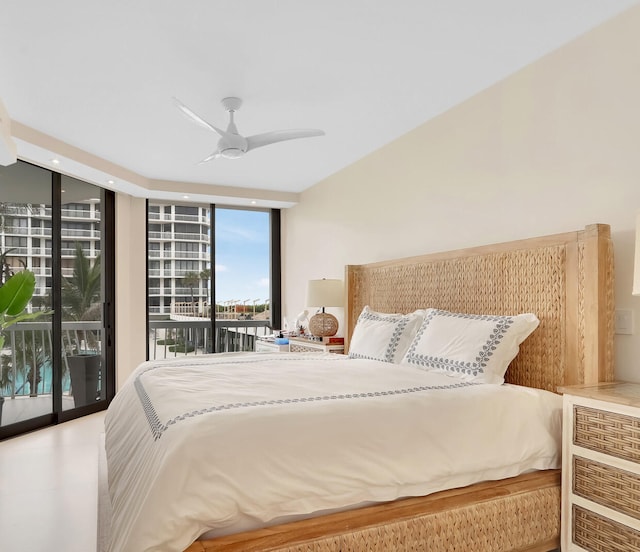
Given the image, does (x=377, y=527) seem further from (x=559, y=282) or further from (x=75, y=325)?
(x=75, y=325)

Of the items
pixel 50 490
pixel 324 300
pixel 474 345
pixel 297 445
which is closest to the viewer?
pixel 297 445

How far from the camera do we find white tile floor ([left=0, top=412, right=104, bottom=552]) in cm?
250

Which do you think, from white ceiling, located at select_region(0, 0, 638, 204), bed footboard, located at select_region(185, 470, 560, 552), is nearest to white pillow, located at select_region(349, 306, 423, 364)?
bed footboard, located at select_region(185, 470, 560, 552)

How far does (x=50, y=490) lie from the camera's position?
3.09 metres

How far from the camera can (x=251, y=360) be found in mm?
3291

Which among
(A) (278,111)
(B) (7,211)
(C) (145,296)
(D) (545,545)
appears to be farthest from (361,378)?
(C) (145,296)

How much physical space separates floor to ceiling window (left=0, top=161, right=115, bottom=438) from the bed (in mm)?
2123

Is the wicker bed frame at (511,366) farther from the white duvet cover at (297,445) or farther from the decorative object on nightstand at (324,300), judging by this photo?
the decorative object on nightstand at (324,300)

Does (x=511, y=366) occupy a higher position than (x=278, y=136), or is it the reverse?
(x=278, y=136)

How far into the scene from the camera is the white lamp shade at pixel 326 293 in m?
4.70

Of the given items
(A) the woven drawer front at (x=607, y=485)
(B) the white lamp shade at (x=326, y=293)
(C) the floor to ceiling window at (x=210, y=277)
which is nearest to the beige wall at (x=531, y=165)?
(B) the white lamp shade at (x=326, y=293)

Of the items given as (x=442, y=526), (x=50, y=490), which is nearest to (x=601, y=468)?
(x=442, y=526)

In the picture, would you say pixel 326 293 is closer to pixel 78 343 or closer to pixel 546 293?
pixel 546 293

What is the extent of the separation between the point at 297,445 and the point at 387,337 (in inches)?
65.7
